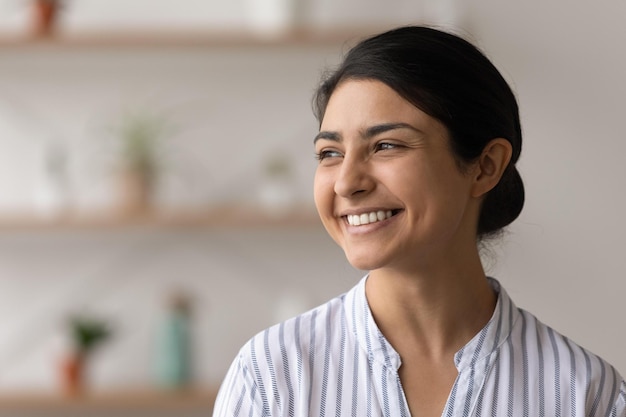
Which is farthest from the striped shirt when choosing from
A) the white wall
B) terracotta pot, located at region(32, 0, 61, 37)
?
terracotta pot, located at region(32, 0, 61, 37)

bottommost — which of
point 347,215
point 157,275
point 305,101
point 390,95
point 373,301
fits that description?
point 373,301

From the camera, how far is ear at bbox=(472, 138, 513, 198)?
1.58 metres

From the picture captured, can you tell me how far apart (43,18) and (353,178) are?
2081mm

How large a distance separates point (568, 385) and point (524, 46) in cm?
205

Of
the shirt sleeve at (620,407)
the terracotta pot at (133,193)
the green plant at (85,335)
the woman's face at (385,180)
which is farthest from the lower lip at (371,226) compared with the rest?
the green plant at (85,335)

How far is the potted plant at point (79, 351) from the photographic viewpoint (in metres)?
3.27

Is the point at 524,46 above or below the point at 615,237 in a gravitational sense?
above

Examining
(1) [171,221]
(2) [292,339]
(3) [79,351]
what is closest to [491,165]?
(2) [292,339]

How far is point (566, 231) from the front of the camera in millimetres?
3449

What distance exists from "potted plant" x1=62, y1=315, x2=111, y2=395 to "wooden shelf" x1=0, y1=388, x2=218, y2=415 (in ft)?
0.13

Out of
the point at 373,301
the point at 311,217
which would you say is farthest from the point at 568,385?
the point at 311,217

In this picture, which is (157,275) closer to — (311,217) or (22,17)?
(311,217)

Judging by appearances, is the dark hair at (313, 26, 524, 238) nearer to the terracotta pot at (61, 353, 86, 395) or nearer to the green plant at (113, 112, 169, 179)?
the green plant at (113, 112, 169, 179)

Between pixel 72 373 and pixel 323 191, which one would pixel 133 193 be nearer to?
pixel 72 373
